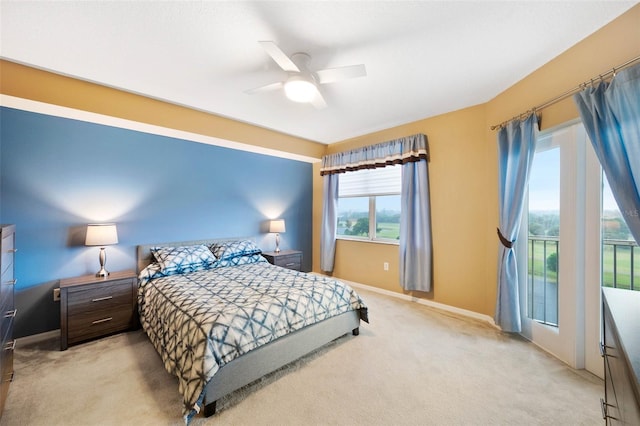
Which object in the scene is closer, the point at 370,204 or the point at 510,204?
the point at 510,204

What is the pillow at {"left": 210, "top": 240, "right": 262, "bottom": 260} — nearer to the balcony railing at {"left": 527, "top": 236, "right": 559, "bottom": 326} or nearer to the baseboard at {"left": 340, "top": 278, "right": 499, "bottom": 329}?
the baseboard at {"left": 340, "top": 278, "right": 499, "bottom": 329}

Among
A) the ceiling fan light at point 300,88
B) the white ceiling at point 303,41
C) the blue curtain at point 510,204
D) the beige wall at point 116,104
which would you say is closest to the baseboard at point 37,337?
the beige wall at point 116,104

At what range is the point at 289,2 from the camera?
158 cm

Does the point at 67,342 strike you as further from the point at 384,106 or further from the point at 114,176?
the point at 384,106

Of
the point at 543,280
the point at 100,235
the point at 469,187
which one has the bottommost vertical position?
the point at 543,280

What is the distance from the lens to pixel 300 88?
85.5 inches

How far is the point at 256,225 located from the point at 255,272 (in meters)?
1.30

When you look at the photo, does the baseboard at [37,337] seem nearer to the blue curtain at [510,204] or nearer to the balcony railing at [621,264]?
the blue curtain at [510,204]

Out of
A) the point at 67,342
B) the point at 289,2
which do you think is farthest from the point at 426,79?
the point at 67,342

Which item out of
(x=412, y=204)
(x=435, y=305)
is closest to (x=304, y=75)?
(x=412, y=204)

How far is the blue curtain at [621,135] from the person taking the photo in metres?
1.43

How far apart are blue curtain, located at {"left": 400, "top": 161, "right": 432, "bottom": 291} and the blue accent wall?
2.34 metres

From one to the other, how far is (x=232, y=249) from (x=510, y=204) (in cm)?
329

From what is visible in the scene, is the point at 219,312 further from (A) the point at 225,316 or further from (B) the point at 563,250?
(B) the point at 563,250
